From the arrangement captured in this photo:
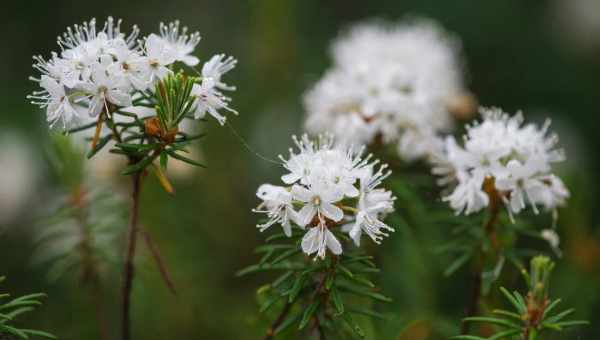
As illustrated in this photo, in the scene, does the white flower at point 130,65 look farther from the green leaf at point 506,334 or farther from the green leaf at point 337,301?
the green leaf at point 506,334

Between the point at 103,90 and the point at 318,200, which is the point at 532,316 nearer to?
the point at 318,200

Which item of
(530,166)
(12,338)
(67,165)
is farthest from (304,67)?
(12,338)

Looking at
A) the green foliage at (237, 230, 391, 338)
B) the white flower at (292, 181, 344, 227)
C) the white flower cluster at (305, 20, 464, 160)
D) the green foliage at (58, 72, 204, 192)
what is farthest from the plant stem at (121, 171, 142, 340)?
the white flower cluster at (305, 20, 464, 160)

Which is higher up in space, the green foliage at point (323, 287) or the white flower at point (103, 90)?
the white flower at point (103, 90)

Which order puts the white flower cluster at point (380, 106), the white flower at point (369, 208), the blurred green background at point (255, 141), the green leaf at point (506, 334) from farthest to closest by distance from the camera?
the blurred green background at point (255, 141) < the white flower cluster at point (380, 106) < the white flower at point (369, 208) < the green leaf at point (506, 334)

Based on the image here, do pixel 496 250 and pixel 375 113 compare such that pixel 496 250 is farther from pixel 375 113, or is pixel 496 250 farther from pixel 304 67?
pixel 304 67

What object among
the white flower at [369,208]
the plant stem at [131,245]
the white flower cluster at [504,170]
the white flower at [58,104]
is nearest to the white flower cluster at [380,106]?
the white flower cluster at [504,170]
